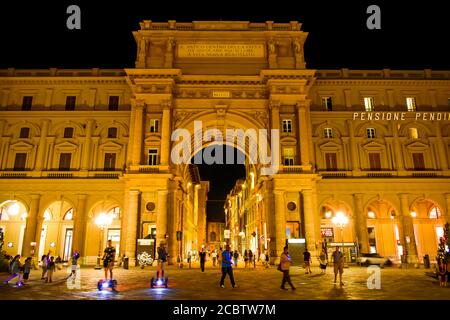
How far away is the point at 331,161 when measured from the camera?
41.3m

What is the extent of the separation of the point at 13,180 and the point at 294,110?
1199 inches

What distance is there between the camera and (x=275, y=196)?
3728cm

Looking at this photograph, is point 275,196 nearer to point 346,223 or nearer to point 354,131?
point 346,223

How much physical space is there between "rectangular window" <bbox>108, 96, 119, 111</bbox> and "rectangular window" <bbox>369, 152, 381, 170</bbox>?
2903cm

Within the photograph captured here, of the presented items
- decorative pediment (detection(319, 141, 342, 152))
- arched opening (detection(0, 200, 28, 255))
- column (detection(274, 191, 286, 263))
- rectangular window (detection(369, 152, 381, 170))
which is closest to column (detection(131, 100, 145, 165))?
column (detection(274, 191, 286, 263))

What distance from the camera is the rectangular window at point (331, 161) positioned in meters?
41.1

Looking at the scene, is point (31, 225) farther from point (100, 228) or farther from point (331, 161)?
point (331, 161)

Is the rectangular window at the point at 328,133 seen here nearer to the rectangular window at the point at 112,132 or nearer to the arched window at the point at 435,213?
the arched window at the point at 435,213

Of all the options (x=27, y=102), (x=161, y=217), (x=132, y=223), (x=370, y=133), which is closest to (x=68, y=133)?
(x=27, y=102)

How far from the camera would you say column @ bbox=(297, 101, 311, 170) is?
125 ft

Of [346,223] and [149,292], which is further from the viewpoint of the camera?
[346,223]
